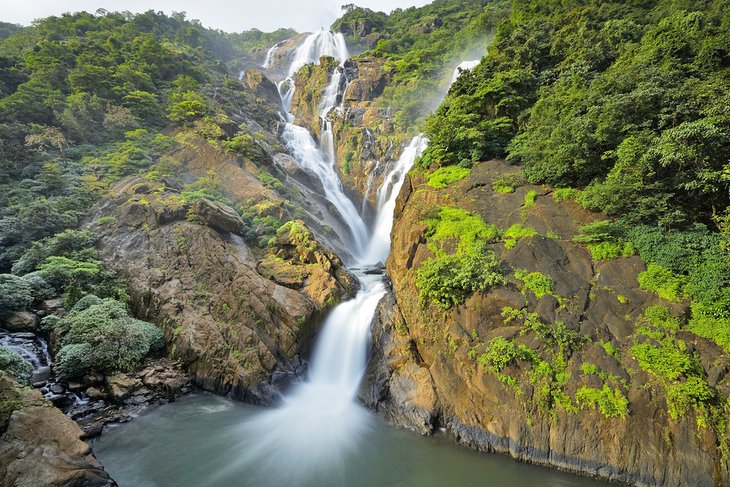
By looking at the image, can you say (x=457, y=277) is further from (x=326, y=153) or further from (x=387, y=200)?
(x=326, y=153)

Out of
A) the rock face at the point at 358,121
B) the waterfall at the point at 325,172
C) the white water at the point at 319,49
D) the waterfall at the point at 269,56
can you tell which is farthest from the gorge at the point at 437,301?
the waterfall at the point at 269,56

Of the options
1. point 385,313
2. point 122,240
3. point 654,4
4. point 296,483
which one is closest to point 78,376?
point 122,240

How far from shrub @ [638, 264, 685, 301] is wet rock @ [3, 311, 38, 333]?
68.5 feet

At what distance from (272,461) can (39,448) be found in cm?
521

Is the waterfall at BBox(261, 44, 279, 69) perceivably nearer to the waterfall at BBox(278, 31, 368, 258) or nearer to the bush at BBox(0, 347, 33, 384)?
the waterfall at BBox(278, 31, 368, 258)

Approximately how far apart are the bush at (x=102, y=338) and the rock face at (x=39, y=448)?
2.98 metres

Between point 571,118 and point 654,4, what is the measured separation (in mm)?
15627

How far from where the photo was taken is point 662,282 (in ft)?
28.9

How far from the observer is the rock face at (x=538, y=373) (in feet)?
24.6

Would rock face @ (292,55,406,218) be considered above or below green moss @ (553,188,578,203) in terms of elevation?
above

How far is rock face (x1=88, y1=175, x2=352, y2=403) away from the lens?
465 inches

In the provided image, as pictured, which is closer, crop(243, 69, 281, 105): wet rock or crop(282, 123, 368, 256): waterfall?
crop(282, 123, 368, 256): waterfall

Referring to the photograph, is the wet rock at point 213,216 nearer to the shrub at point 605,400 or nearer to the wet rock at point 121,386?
the wet rock at point 121,386

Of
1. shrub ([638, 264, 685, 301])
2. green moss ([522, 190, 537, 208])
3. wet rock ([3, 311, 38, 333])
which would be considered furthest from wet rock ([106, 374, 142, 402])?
shrub ([638, 264, 685, 301])
